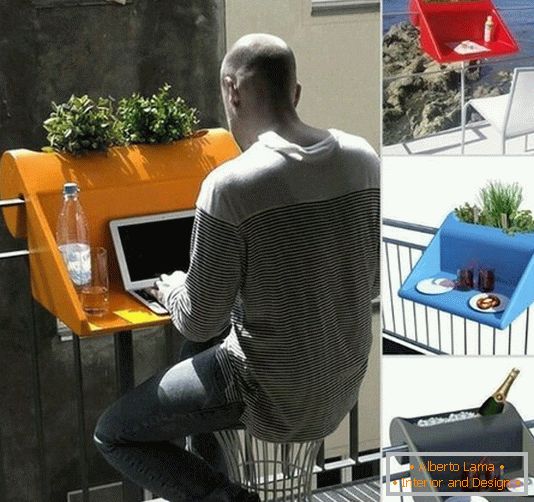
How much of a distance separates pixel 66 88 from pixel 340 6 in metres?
3.02

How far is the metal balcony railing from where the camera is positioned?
0.83 m

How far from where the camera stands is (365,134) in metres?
12.0

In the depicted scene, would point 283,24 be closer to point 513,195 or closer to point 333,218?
point 333,218

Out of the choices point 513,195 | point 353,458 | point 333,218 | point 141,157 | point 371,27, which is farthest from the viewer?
point 371,27

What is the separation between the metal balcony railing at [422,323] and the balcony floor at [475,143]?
0.19ft

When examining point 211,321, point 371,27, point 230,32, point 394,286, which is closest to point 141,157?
point 211,321

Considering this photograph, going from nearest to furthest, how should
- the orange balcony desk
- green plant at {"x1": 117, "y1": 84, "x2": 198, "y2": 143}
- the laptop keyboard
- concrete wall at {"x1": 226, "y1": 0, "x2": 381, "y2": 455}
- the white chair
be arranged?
the white chair, the orange balcony desk, the laptop keyboard, green plant at {"x1": 117, "y1": 84, "x2": 198, "y2": 143}, concrete wall at {"x1": 226, "y1": 0, "x2": 381, "y2": 455}

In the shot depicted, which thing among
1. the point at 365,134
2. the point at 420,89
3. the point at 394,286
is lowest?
the point at 365,134

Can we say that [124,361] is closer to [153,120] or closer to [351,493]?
[153,120]

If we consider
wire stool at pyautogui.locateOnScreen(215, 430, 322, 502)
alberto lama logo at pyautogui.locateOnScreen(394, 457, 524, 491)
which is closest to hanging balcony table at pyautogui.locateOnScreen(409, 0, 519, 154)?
alberto lama logo at pyautogui.locateOnScreen(394, 457, 524, 491)

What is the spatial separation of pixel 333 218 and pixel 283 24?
929cm

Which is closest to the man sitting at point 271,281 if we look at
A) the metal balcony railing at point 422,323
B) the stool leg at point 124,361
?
the stool leg at point 124,361

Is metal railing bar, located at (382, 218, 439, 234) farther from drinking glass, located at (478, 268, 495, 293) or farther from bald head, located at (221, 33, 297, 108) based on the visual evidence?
bald head, located at (221, 33, 297, 108)

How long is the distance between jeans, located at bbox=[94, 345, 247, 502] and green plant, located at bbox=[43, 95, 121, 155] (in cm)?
84
